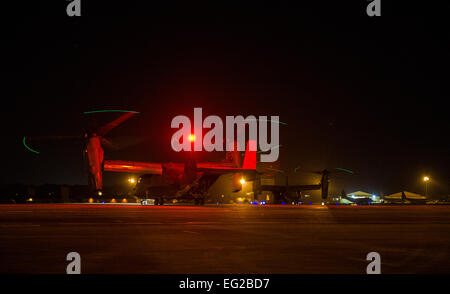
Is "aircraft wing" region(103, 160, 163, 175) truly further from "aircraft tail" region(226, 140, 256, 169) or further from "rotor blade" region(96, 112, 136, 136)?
"aircraft tail" region(226, 140, 256, 169)

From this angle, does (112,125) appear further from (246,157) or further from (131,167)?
(246,157)

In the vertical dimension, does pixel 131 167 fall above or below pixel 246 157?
below

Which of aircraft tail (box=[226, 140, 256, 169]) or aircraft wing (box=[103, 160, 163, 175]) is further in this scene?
aircraft tail (box=[226, 140, 256, 169])

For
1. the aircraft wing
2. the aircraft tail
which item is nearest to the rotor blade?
the aircraft wing

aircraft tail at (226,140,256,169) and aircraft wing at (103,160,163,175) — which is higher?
aircraft tail at (226,140,256,169)

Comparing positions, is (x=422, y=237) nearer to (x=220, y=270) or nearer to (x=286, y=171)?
(x=220, y=270)

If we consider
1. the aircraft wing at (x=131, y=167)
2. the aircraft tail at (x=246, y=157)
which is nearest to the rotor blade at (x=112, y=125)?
the aircraft wing at (x=131, y=167)

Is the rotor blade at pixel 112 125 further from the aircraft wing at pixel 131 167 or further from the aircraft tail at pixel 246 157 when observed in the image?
the aircraft tail at pixel 246 157

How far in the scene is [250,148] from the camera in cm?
5919

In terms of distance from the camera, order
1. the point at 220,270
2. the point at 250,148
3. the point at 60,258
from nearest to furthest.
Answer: the point at 220,270 < the point at 60,258 < the point at 250,148

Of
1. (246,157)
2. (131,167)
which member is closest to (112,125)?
(131,167)

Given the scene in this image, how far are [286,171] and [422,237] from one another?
2799 inches

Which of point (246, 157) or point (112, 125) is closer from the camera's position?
point (112, 125)
